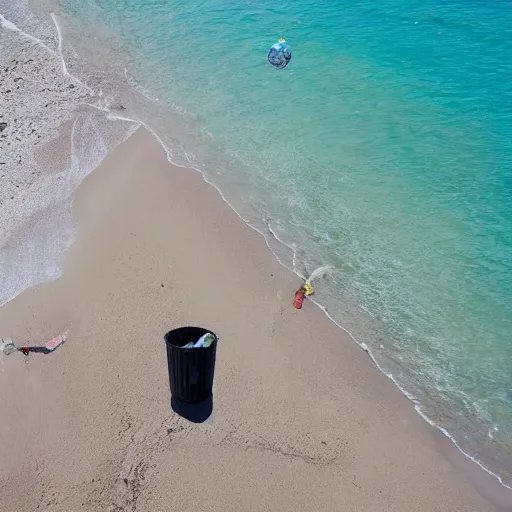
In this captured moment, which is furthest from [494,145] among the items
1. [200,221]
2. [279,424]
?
[279,424]

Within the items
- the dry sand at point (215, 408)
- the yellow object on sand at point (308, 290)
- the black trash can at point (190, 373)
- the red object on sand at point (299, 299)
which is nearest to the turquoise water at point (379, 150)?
the yellow object on sand at point (308, 290)

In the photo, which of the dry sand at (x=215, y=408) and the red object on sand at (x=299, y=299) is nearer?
the dry sand at (x=215, y=408)

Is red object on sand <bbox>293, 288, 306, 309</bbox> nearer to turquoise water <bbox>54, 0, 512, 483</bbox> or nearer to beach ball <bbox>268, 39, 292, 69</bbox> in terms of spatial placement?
turquoise water <bbox>54, 0, 512, 483</bbox>

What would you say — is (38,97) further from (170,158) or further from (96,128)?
(170,158)

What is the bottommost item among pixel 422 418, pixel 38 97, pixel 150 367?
pixel 422 418

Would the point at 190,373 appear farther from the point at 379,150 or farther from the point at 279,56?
the point at 279,56

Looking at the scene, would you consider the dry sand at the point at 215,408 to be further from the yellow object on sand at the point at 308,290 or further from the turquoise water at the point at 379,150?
the turquoise water at the point at 379,150

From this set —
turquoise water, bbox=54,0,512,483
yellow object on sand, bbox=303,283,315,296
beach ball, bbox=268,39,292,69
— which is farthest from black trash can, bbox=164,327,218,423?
beach ball, bbox=268,39,292,69
